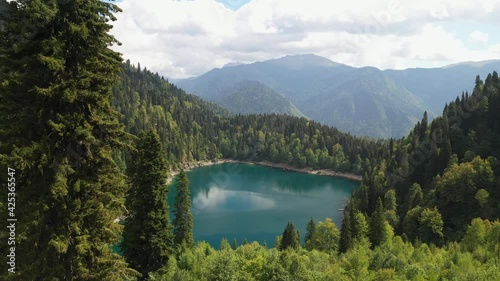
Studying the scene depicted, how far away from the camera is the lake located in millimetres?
101688

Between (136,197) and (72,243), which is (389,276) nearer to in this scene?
(136,197)

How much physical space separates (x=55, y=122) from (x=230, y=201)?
126185 mm

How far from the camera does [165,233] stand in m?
36.5

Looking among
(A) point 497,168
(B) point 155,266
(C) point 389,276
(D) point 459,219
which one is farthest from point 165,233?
(A) point 497,168

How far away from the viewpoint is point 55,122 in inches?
563

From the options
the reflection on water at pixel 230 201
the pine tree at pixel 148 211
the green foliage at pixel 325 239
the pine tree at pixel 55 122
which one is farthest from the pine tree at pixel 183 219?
the reflection on water at pixel 230 201

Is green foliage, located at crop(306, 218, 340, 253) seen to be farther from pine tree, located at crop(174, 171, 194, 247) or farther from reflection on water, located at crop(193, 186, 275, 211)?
reflection on water, located at crop(193, 186, 275, 211)

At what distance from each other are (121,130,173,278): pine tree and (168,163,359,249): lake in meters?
53.6

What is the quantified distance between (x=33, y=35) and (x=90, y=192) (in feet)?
21.7

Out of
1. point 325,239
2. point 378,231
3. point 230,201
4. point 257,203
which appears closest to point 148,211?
point 325,239

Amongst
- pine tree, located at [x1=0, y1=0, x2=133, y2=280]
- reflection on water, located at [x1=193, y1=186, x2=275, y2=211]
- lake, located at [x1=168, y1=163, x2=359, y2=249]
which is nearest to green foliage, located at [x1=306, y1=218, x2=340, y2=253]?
lake, located at [x1=168, y1=163, x2=359, y2=249]

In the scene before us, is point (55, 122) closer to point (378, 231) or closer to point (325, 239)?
point (325, 239)

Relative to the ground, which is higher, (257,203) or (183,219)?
(183,219)

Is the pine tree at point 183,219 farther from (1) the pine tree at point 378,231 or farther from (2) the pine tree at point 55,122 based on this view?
(1) the pine tree at point 378,231
